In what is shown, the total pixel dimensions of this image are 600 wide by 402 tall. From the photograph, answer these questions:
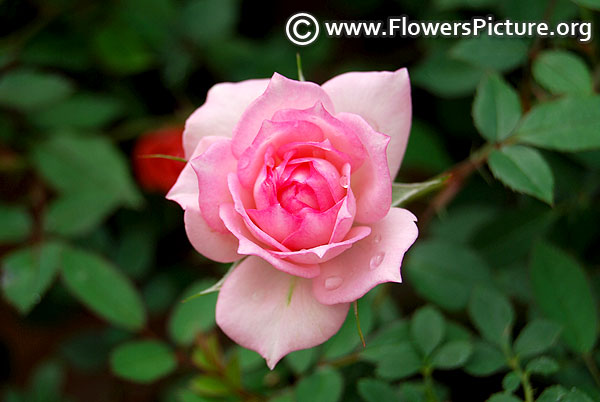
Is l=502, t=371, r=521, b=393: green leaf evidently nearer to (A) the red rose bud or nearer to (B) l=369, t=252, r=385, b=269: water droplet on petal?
(B) l=369, t=252, r=385, b=269: water droplet on petal

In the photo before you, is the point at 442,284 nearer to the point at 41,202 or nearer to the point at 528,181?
the point at 528,181

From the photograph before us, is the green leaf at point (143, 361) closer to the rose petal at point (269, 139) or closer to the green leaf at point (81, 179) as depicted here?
the green leaf at point (81, 179)

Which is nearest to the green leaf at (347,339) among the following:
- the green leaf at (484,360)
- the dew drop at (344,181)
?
the green leaf at (484,360)

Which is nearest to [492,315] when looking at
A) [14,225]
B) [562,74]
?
[562,74]

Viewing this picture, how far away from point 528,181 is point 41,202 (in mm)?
1042

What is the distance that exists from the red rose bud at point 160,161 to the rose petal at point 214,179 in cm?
59

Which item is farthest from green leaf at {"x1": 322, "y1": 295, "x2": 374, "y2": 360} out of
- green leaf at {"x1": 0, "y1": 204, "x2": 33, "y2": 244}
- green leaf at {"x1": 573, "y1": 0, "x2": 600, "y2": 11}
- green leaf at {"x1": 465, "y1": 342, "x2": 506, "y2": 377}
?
green leaf at {"x1": 0, "y1": 204, "x2": 33, "y2": 244}

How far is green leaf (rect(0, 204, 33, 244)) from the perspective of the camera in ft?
3.59

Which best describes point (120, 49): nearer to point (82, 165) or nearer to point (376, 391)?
point (82, 165)

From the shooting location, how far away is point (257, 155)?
0.60m

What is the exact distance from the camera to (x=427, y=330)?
777mm

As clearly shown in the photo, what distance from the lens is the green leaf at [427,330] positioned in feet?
2.50

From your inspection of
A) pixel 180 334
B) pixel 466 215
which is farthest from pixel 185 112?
pixel 466 215

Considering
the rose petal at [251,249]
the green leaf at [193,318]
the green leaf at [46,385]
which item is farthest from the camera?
the green leaf at [46,385]
